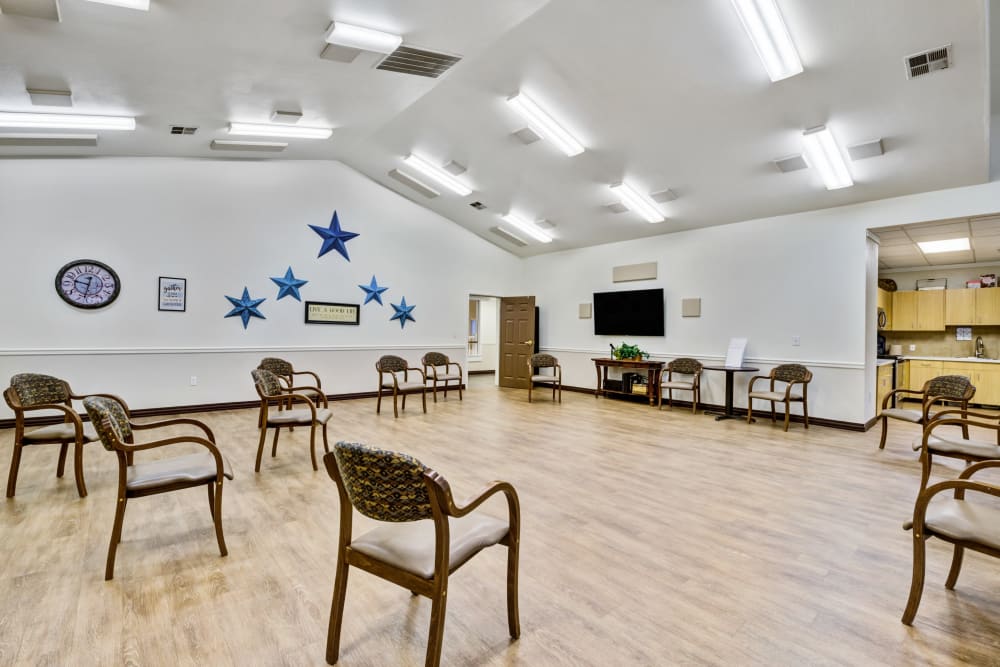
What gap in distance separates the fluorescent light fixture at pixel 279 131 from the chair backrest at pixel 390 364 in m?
3.18

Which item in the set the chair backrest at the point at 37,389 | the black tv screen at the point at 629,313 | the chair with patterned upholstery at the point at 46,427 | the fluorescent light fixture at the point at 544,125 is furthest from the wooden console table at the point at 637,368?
the chair backrest at the point at 37,389

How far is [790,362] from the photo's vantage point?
21.3 ft

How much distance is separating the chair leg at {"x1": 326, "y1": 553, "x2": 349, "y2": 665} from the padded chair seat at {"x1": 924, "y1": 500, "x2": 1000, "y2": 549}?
2425mm

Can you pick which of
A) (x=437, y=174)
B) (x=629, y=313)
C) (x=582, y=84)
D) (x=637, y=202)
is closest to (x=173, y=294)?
(x=437, y=174)

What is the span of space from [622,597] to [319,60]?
4713 mm

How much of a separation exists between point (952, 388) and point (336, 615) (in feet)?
19.5

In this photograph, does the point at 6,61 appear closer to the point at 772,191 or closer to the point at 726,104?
the point at 726,104

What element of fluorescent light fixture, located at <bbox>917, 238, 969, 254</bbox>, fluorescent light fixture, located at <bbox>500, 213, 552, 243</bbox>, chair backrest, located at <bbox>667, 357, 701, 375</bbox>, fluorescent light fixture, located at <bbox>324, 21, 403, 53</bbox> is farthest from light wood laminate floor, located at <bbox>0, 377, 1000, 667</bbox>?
fluorescent light fixture, located at <bbox>500, 213, 552, 243</bbox>

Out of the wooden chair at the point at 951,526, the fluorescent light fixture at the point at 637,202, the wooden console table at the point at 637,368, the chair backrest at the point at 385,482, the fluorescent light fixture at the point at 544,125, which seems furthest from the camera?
the wooden console table at the point at 637,368

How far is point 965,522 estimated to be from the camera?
1.97 metres

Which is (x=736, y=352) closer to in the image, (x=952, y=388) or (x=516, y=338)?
(x=952, y=388)

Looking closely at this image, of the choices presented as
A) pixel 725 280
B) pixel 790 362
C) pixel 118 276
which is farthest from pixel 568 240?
pixel 118 276

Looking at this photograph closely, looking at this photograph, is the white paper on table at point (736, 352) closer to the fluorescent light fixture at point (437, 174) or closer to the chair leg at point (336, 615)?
the fluorescent light fixture at point (437, 174)

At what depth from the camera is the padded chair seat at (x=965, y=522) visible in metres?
1.86
